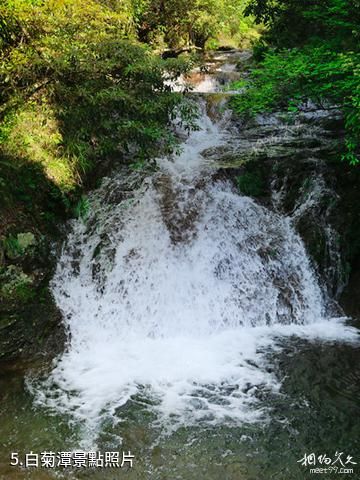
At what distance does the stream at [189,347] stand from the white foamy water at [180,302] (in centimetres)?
2

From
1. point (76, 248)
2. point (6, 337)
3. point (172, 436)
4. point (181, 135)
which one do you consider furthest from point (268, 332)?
point (181, 135)

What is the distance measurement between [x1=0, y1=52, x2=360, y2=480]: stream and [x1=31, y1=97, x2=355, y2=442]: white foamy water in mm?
23

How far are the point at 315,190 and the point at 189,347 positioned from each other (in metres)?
4.43

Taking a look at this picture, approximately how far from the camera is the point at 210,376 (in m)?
5.41

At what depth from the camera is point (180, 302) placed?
6930 mm

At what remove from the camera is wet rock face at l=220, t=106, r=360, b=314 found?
7.71 m

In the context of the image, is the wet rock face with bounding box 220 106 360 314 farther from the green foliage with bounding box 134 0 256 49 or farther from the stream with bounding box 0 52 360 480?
the green foliage with bounding box 134 0 256 49

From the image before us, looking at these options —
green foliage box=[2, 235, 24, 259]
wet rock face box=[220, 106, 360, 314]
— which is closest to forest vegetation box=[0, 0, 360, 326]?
green foliage box=[2, 235, 24, 259]

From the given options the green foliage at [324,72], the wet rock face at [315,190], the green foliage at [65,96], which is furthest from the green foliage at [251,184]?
the green foliage at [65,96]

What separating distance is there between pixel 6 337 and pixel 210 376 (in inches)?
122

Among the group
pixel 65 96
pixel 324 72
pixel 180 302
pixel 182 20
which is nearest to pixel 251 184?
pixel 324 72

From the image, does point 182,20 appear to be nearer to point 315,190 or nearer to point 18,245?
point 315,190

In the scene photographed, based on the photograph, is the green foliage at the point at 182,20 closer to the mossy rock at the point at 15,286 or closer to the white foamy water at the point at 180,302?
the white foamy water at the point at 180,302

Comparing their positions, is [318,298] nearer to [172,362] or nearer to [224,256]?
[224,256]
